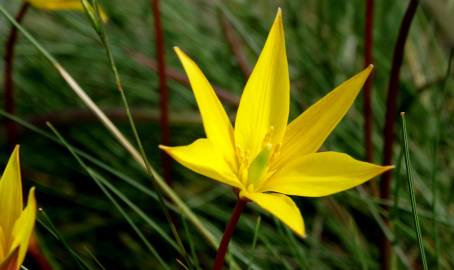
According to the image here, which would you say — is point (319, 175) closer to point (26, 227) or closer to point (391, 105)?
point (26, 227)

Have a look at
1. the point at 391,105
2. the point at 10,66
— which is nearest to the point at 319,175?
the point at 391,105

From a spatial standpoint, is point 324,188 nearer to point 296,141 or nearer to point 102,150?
point 296,141

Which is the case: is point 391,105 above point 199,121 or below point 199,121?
above

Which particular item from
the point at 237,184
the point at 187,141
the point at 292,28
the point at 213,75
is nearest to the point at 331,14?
the point at 292,28

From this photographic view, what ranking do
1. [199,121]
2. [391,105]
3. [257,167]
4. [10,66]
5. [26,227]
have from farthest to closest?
[199,121] < [10,66] < [391,105] < [257,167] < [26,227]

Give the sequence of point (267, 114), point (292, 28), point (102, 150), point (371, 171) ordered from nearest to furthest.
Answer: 1. point (371, 171)
2. point (267, 114)
3. point (102, 150)
4. point (292, 28)

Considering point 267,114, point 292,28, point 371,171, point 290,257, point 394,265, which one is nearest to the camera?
point 371,171
